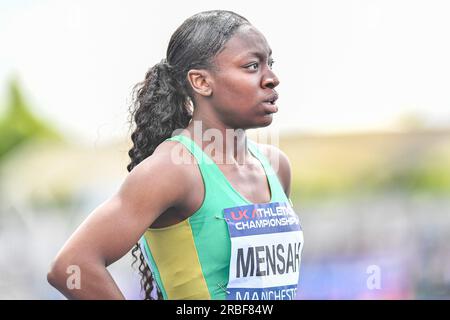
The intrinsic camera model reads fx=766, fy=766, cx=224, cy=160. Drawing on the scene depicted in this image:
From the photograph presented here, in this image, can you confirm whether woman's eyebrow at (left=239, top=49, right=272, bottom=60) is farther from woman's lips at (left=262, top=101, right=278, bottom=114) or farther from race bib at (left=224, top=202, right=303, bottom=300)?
race bib at (left=224, top=202, right=303, bottom=300)

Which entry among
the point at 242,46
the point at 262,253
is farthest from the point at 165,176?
the point at 242,46

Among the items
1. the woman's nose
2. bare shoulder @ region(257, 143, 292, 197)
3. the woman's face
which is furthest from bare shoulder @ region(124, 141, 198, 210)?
bare shoulder @ region(257, 143, 292, 197)

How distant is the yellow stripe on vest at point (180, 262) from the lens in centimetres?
254

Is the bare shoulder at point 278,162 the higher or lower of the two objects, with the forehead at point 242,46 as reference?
lower

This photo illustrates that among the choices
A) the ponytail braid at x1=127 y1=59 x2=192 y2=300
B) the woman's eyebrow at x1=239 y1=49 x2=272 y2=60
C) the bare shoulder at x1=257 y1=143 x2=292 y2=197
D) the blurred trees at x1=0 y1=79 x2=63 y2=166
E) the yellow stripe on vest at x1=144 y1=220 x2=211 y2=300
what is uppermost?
the woman's eyebrow at x1=239 y1=49 x2=272 y2=60

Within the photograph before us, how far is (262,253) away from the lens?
2.59 metres

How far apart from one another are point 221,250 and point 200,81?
61 cm

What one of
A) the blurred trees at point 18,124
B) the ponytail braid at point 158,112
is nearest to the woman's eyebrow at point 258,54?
the ponytail braid at point 158,112

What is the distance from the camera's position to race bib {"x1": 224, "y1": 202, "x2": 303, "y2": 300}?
2.55 metres

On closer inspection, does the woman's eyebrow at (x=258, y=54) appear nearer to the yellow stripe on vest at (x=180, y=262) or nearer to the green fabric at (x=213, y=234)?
the green fabric at (x=213, y=234)

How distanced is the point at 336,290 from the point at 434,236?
5.03ft

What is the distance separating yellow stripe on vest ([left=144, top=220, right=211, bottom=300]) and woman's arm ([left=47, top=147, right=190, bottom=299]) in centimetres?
13

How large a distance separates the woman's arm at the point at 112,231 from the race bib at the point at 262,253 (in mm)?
258

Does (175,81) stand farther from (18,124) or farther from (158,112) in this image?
(18,124)
